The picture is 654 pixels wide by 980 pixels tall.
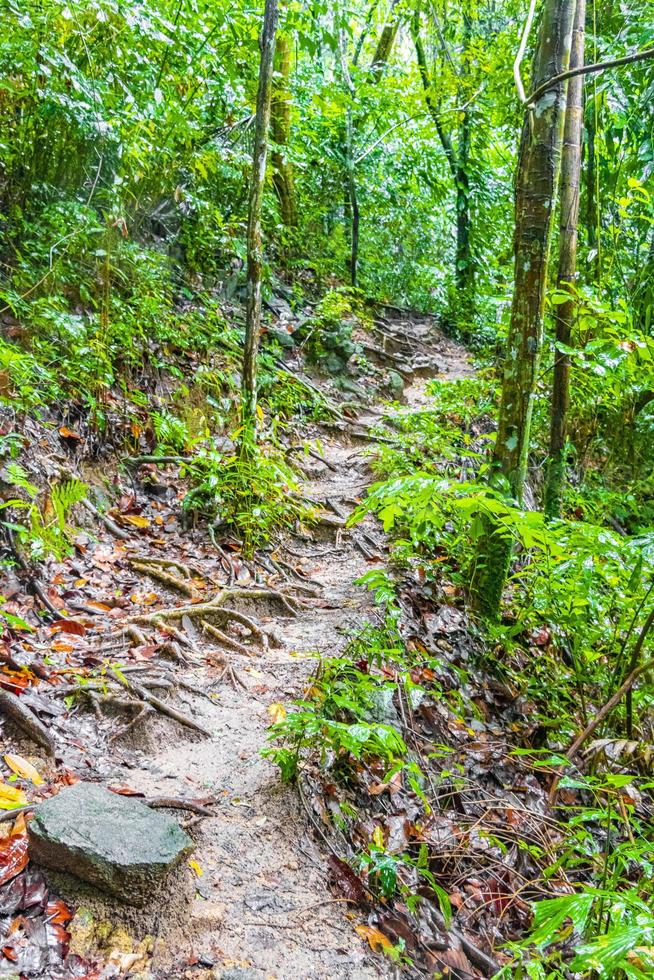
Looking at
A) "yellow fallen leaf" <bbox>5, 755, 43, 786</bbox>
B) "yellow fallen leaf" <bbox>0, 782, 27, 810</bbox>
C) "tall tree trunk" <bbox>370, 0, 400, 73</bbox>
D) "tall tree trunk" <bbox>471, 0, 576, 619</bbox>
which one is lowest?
"yellow fallen leaf" <bbox>5, 755, 43, 786</bbox>

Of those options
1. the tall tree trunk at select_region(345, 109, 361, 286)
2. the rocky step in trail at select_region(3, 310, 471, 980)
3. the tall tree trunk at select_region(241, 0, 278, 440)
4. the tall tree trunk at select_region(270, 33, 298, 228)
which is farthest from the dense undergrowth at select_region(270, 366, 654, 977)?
the tall tree trunk at select_region(345, 109, 361, 286)

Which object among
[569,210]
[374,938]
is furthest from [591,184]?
[374,938]

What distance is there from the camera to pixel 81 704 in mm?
3225

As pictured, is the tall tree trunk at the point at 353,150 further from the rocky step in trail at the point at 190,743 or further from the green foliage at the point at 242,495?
the rocky step in trail at the point at 190,743

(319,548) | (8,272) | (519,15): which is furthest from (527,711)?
(519,15)

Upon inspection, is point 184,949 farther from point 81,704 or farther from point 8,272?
point 8,272

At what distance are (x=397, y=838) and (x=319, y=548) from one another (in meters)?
3.32

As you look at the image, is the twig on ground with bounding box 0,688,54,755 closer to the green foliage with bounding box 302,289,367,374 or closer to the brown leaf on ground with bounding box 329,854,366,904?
the brown leaf on ground with bounding box 329,854,366,904

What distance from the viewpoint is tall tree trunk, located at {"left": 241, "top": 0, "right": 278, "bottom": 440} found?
219 inches

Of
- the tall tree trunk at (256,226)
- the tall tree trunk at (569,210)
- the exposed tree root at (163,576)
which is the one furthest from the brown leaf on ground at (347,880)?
the tall tree trunk at (256,226)

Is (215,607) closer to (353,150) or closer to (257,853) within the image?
(257,853)

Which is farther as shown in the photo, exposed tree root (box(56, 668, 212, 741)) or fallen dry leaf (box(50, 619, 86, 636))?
fallen dry leaf (box(50, 619, 86, 636))

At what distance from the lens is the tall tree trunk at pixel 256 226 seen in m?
5.56

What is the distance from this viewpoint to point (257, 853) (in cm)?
266
